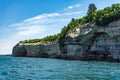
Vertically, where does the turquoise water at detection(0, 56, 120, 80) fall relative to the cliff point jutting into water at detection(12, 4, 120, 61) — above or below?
below

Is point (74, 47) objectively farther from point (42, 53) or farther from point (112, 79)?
point (112, 79)

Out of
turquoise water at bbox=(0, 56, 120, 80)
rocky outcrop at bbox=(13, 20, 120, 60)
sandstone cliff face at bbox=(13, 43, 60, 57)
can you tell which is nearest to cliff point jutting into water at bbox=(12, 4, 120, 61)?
rocky outcrop at bbox=(13, 20, 120, 60)

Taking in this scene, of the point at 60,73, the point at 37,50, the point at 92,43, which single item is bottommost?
the point at 60,73

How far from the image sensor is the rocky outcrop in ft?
276

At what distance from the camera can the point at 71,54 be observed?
100625mm

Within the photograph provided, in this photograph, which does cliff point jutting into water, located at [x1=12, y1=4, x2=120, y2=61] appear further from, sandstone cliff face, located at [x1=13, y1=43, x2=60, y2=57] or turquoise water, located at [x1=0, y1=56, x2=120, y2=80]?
turquoise water, located at [x1=0, y1=56, x2=120, y2=80]

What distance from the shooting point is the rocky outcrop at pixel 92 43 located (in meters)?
84.2

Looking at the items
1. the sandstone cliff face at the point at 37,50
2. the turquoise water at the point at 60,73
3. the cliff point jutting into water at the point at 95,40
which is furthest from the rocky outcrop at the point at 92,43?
the turquoise water at the point at 60,73

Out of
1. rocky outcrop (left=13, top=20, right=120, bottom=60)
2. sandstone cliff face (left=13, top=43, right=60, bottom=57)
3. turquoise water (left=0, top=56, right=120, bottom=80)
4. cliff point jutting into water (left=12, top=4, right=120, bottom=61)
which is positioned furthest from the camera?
sandstone cliff face (left=13, top=43, right=60, bottom=57)

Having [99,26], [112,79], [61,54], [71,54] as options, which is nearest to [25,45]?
[61,54]

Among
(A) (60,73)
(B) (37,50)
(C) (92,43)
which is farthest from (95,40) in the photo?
(A) (60,73)

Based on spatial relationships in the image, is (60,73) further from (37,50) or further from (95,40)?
(37,50)

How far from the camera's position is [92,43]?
312 ft

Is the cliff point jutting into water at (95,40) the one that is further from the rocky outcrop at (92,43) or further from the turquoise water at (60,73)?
the turquoise water at (60,73)
